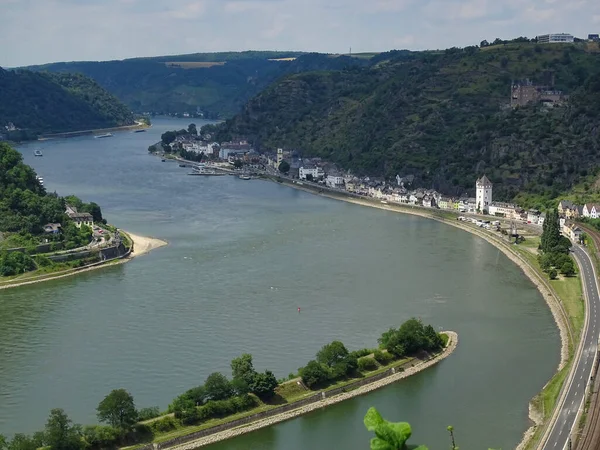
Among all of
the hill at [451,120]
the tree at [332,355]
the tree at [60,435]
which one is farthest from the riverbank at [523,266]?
the tree at [60,435]

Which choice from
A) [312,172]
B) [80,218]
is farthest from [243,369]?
[312,172]

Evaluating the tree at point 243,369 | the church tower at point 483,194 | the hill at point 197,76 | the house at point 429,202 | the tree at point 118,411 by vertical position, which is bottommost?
the tree at point 118,411

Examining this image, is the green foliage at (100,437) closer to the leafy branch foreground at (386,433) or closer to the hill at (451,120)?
the leafy branch foreground at (386,433)

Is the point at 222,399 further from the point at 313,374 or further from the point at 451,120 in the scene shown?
the point at 451,120

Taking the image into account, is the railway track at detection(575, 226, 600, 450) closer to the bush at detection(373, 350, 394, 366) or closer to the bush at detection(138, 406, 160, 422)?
the bush at detection(373, 350, 394, 366)

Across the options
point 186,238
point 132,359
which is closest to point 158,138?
point 186,238

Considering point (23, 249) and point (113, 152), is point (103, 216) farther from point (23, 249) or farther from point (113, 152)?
point (113, 152)
